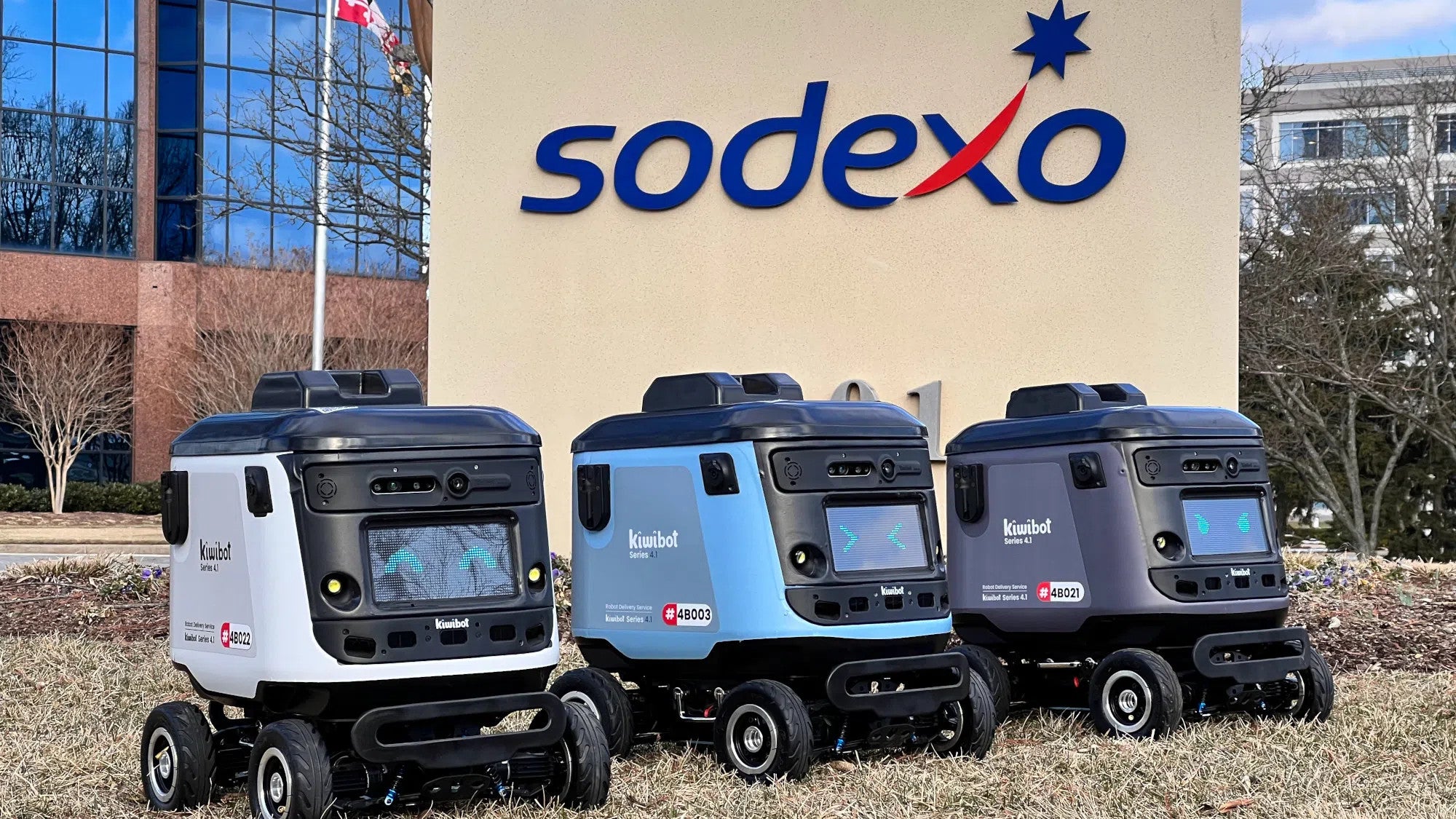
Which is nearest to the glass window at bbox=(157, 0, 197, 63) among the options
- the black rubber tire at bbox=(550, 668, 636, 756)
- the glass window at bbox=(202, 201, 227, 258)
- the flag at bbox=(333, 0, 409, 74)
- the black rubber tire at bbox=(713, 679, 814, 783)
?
the glass window at bbox=(202, 201, 227, 258)

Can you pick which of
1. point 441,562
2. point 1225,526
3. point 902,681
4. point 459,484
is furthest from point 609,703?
point 1225,526

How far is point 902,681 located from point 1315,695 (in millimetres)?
2046

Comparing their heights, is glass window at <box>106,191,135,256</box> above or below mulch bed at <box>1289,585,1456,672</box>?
above

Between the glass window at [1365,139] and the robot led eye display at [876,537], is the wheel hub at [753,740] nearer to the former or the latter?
the robot led eye display at [876,537]

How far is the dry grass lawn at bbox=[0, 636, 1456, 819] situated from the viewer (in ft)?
17.9

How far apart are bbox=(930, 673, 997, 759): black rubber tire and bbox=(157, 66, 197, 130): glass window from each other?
129ft

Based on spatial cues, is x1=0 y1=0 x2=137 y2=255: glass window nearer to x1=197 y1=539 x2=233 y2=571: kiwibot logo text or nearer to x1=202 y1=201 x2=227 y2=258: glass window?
x1=202 y1=201 x2=227 y2=258: glass window

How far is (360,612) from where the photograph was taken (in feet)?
16.2

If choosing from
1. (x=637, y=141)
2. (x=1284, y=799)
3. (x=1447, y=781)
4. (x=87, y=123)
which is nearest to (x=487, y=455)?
A: (x=1284, y=799)

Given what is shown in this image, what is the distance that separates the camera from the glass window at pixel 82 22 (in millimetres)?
40094

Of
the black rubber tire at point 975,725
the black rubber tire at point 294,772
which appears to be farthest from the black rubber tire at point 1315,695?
the black rubber tire at point 294,772

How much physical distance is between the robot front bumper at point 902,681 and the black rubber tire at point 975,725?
0.09 m

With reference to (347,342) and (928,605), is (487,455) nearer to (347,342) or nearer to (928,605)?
(928,605)

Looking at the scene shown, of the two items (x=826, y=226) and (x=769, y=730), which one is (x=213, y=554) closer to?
(x=769, y=730)
